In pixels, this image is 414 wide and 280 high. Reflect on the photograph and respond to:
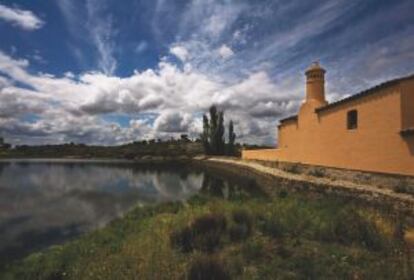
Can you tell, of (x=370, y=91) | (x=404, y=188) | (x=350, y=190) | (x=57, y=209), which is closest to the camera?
(x=404, y=188)

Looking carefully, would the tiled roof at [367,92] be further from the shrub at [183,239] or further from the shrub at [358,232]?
the shrub at [183,239]

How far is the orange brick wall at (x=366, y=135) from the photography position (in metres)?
10.2

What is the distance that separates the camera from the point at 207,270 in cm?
413

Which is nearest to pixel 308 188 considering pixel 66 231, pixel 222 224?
pixel 222 224

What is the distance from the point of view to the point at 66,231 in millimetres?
9742

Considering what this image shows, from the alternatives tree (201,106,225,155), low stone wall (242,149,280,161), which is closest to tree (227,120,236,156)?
tree (201,106,225,155)

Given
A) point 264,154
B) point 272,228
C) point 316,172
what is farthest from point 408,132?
point 264,154

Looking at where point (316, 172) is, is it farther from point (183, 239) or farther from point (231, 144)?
point (231, 144)

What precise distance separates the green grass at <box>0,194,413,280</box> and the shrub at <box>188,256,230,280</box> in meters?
0.01

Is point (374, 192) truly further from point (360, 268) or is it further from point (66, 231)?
point (66, 231)

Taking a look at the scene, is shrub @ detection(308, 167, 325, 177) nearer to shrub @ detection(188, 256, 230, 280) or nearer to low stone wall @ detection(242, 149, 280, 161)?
low stone wall @ detection(242, 149, 280, 161)

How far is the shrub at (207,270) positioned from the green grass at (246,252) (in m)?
0.01

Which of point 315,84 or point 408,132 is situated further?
point 315,84

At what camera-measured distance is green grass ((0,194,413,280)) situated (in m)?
4.26
